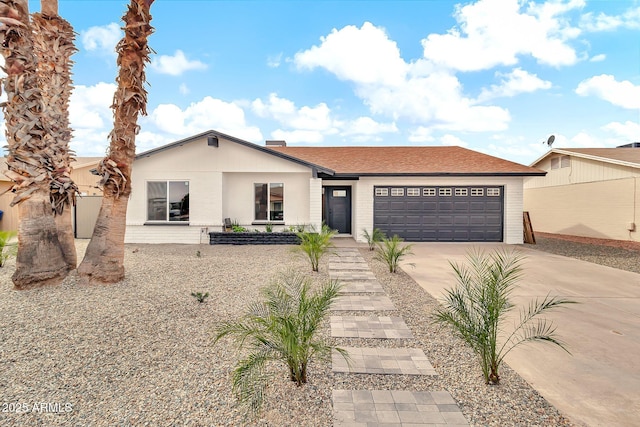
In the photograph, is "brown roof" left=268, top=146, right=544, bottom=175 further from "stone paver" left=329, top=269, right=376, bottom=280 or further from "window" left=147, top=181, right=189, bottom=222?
"stone paver" left=329, top=269, right=376, bottom=280

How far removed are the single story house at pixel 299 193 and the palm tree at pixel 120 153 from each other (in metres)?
5.80

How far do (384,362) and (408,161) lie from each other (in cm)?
1223

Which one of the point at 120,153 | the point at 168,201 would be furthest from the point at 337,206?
the point at 120,153

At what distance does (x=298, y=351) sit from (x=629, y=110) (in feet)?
75.0

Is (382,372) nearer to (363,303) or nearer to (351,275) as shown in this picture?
(363,303)

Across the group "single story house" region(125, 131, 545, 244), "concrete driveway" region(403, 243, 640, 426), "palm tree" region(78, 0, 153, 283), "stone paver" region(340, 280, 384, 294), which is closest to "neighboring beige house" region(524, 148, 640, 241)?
"single story house" region(125, 131, 545, 244)

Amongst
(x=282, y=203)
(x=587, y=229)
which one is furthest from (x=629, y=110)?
(x=282, y=203)

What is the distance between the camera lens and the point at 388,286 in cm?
636

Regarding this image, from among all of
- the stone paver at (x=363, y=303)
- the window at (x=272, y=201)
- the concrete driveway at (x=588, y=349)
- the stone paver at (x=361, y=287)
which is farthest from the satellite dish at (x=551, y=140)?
the stone paver at (x=363, y=303)

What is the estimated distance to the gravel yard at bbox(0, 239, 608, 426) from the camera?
95.3 inches

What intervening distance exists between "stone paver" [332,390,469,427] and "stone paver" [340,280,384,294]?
2.97 m

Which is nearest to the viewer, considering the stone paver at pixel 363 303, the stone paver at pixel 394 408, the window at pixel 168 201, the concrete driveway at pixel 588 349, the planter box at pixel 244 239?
the stone paver at pixel 394 408

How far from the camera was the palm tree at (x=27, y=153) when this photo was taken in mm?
5273

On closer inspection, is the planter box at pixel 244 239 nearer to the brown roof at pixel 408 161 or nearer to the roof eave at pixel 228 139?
the roof eave at pixel 228 139
